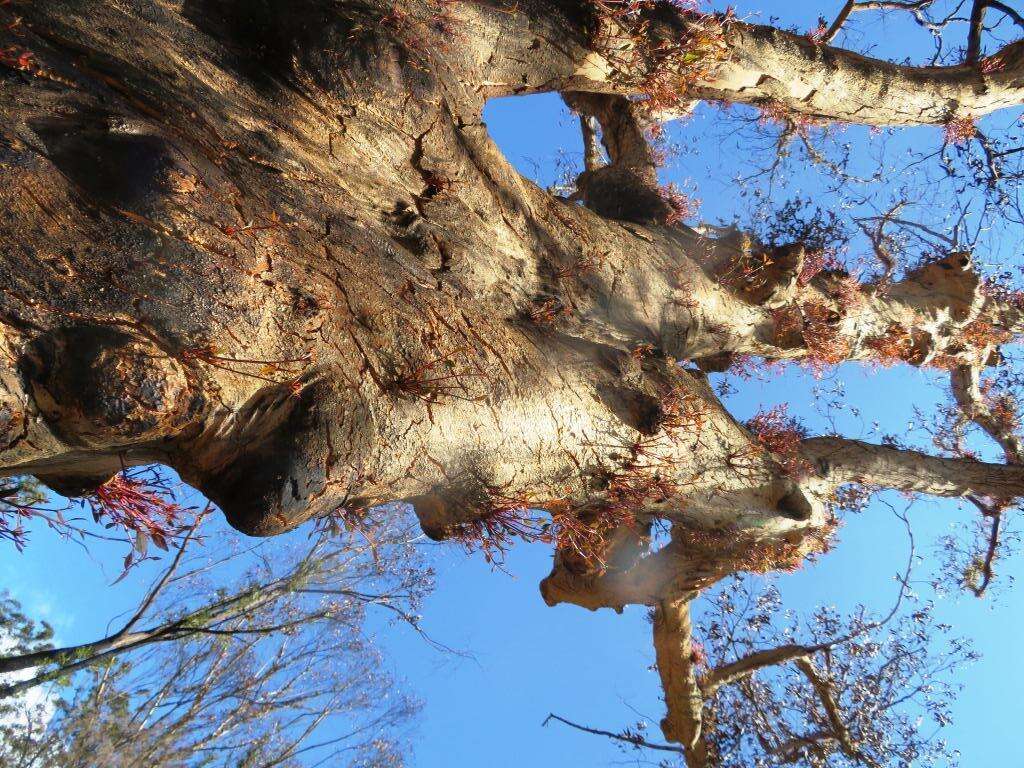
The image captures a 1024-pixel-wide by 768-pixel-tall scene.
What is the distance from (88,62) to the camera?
2.38 m

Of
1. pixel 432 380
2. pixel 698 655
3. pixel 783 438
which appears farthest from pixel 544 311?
pixel 698 655

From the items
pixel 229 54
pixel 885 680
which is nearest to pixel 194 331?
pixel 229 54

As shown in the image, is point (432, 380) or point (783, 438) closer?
point (432, 380)

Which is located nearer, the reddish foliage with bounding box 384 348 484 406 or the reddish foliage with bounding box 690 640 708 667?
the reddish foliage with bounding box 384 348 484 406

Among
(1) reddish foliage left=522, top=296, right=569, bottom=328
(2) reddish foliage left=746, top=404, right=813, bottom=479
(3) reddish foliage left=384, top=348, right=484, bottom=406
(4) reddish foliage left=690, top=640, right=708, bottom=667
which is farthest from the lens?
(4) reddish foliage left=690, top=640, right=708, bottom=667

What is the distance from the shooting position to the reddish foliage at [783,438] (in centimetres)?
486

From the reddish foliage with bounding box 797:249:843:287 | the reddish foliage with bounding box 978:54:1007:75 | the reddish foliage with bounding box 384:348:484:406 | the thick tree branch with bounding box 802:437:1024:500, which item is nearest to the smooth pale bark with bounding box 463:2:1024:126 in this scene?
the reddish foliage with bounding box 978:54:1007:75

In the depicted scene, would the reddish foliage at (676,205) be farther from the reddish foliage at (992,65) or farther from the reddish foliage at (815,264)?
the reddish foliage at (992,65)

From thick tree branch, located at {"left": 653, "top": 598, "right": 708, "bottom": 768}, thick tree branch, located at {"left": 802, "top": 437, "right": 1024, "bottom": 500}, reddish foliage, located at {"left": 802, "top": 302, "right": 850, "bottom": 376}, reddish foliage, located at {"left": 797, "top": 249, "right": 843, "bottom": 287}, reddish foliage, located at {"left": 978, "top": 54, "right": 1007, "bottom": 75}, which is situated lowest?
thick tree branch, located at {"left": 653, "top": 598, "right": 708, "bottom": 768}

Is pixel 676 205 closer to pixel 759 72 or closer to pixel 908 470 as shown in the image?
pixel 759 72

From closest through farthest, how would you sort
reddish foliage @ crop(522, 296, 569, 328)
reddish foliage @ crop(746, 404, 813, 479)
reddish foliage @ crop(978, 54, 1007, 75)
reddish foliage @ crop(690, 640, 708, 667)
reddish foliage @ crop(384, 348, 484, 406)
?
reddish foliage @ crop(384, 348, 484, 406) → reddish foliage @ crop(522, 296, 569, 328) → reddish foliage @ crop(746, 404, 813, 479) → reddish foliage @ crop(978, 54, 1007, 75) → reddish foliage @ crop(690, 640, 708, 667)

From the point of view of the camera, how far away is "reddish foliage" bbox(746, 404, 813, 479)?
16.0ft

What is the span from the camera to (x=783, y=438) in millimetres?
5168

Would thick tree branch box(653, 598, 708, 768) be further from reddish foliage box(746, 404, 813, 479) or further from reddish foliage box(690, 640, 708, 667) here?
reddish foliage box(746, 404, 813, 479)
